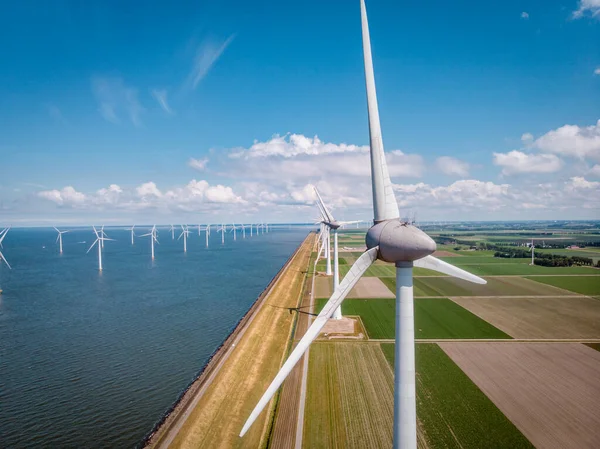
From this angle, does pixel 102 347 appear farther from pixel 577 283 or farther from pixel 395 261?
pixel 577 283

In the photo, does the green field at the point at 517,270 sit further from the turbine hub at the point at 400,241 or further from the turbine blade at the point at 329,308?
the turbine hub at the point at 400,241

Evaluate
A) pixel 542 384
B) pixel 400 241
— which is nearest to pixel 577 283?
pixel 542 384

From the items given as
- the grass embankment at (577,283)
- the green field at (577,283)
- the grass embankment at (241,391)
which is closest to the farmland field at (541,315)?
the grass embankment at (577,283)

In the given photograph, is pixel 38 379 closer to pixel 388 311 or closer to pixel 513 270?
pixel 388 311

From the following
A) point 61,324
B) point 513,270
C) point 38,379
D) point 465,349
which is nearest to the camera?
point 38,379

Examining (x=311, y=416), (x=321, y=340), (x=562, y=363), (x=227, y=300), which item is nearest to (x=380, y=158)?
(x=311, y=416)

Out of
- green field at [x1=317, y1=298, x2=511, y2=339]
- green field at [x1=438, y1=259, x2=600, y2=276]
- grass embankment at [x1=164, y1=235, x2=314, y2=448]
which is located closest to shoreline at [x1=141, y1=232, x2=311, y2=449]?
grass embankment at [x1=164, y1=235, x2=314, y2=448]

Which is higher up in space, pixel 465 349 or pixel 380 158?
pixel 380 158
